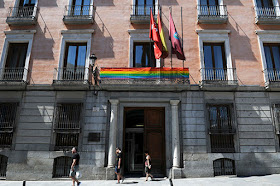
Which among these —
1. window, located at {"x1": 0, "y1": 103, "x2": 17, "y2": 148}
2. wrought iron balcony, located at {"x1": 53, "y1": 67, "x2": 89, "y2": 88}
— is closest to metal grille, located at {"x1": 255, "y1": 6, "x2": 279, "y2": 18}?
wrought iron balcony, located at {"x1": 53, "y1": 67, "x2": 89, "y2": 88}

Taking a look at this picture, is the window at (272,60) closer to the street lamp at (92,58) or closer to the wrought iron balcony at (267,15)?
the wrought iron balcony at (267,15)

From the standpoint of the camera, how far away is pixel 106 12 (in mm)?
12680

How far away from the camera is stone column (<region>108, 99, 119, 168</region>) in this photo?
1025cm

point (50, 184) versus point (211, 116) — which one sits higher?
point (211, 116)

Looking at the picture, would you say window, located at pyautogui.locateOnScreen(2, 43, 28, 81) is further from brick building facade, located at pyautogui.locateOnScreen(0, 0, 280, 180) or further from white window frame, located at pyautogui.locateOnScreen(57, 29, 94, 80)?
white window frame, located at pyautogui.locateOnScreen(57, 29, 94, 80)

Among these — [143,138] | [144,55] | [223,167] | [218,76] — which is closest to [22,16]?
[144,55]

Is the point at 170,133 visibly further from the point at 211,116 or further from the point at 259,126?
the point at 259,126

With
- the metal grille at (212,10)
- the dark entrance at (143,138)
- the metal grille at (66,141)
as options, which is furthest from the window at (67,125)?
the metal grille at (212,10)

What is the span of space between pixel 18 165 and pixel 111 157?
15.4 feet

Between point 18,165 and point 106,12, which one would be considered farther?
point 106,12

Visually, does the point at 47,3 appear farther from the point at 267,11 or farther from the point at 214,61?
the point at 267,11

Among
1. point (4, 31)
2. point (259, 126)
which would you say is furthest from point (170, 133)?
point (4, 31)

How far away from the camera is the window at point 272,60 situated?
37.4ft

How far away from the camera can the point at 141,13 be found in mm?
12648
